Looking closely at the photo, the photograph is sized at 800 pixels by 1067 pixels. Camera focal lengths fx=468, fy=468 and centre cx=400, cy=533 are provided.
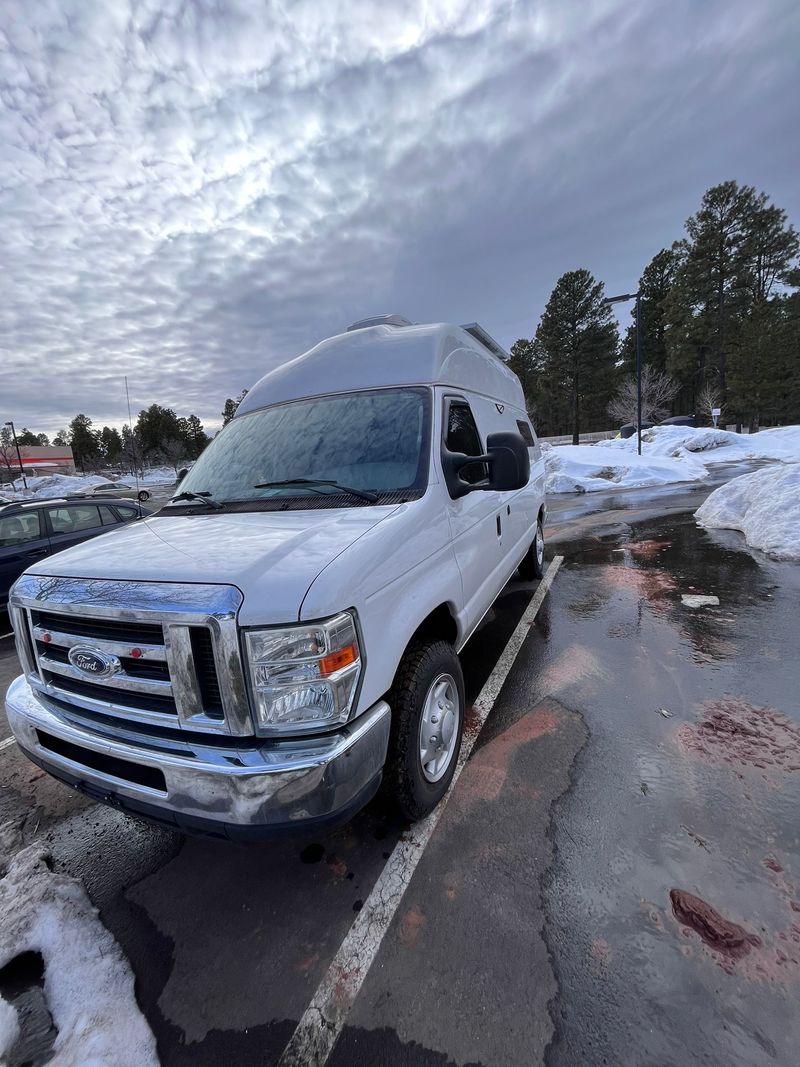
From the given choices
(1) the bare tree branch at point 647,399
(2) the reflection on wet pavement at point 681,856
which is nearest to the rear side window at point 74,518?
(2) the reflection on wet pavement at point 681,856

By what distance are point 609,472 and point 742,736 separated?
1658 centimetres

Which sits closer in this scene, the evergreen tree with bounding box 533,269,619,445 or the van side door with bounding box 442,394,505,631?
the van side door with bounding box 442,394,505,631

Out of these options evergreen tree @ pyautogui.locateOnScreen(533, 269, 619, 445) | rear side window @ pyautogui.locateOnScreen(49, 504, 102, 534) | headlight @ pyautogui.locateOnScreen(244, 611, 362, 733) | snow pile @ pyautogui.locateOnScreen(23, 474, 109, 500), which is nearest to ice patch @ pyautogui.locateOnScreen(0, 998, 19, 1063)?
headlight @ pyautogui.locateOnScreen(244, 611, 362, 733)

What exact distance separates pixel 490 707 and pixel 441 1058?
2086 mm

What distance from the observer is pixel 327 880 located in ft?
7.09

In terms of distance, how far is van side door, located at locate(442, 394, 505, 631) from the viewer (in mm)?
2914

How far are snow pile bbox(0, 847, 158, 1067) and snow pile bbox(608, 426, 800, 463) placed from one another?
966 inches

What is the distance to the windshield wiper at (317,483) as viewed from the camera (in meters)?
2.48

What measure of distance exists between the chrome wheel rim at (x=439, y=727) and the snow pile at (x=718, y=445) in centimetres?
2293

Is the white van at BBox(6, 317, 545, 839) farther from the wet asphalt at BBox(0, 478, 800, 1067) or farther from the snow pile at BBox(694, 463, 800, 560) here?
the snow pile at BBox(694, 463, 800, 560)

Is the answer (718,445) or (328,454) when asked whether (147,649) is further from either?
(718,445)

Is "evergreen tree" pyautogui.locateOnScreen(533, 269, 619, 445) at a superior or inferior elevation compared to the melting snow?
superior

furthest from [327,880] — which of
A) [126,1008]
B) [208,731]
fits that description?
[208,731]

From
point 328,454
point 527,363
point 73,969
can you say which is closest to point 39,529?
point 328,454
